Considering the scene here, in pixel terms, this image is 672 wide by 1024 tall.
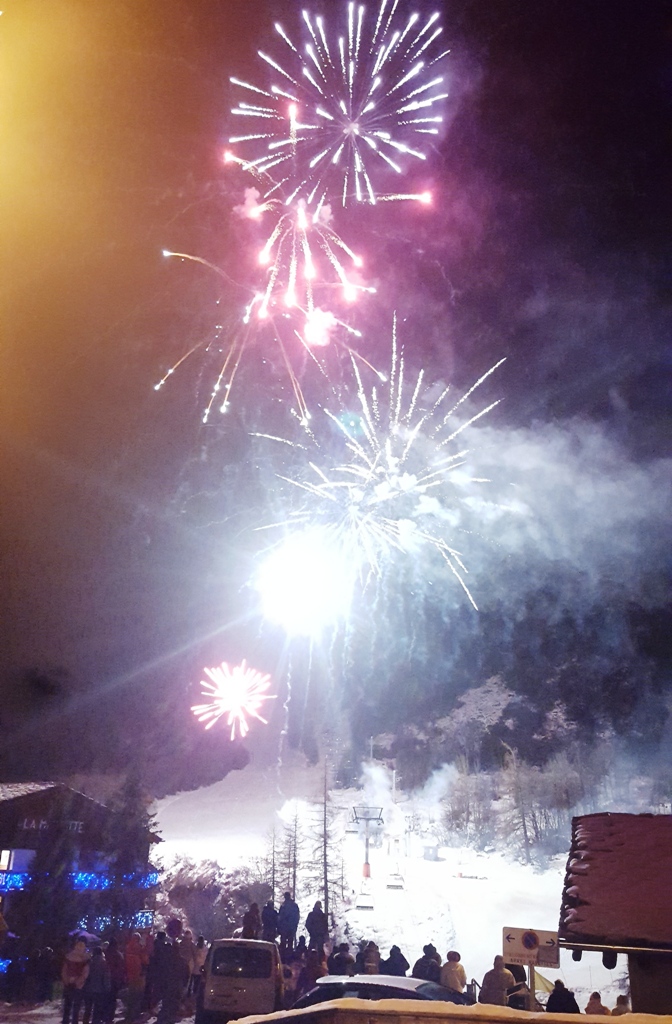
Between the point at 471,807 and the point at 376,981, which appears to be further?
the point at 471,807

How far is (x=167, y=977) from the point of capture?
502 inches

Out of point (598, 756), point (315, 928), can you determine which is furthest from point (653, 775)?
point (315, 928)

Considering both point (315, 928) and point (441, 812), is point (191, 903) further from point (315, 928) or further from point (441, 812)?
point (315, 928)

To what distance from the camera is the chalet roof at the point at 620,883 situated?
312 inches

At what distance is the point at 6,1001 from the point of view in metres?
13.6

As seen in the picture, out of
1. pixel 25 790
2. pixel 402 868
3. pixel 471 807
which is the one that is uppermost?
pixel 25 790

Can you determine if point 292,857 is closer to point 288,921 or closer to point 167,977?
point 288,921

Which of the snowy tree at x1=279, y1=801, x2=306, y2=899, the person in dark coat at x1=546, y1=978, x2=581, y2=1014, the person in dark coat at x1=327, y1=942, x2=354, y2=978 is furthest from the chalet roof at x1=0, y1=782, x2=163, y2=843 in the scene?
the person in dark coat at x1=546, y1=978, x2=581, y2=1014

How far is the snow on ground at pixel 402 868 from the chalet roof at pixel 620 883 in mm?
10981

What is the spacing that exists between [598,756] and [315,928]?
18.0m

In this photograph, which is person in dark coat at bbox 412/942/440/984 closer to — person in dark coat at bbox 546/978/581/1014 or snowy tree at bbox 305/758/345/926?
person in dark coat at bbox 546/978/581/1014

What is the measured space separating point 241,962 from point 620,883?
6.74 meters

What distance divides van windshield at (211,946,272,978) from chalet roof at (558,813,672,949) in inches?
227

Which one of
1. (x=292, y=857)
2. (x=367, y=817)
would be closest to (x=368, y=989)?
(x=367, y=817)
